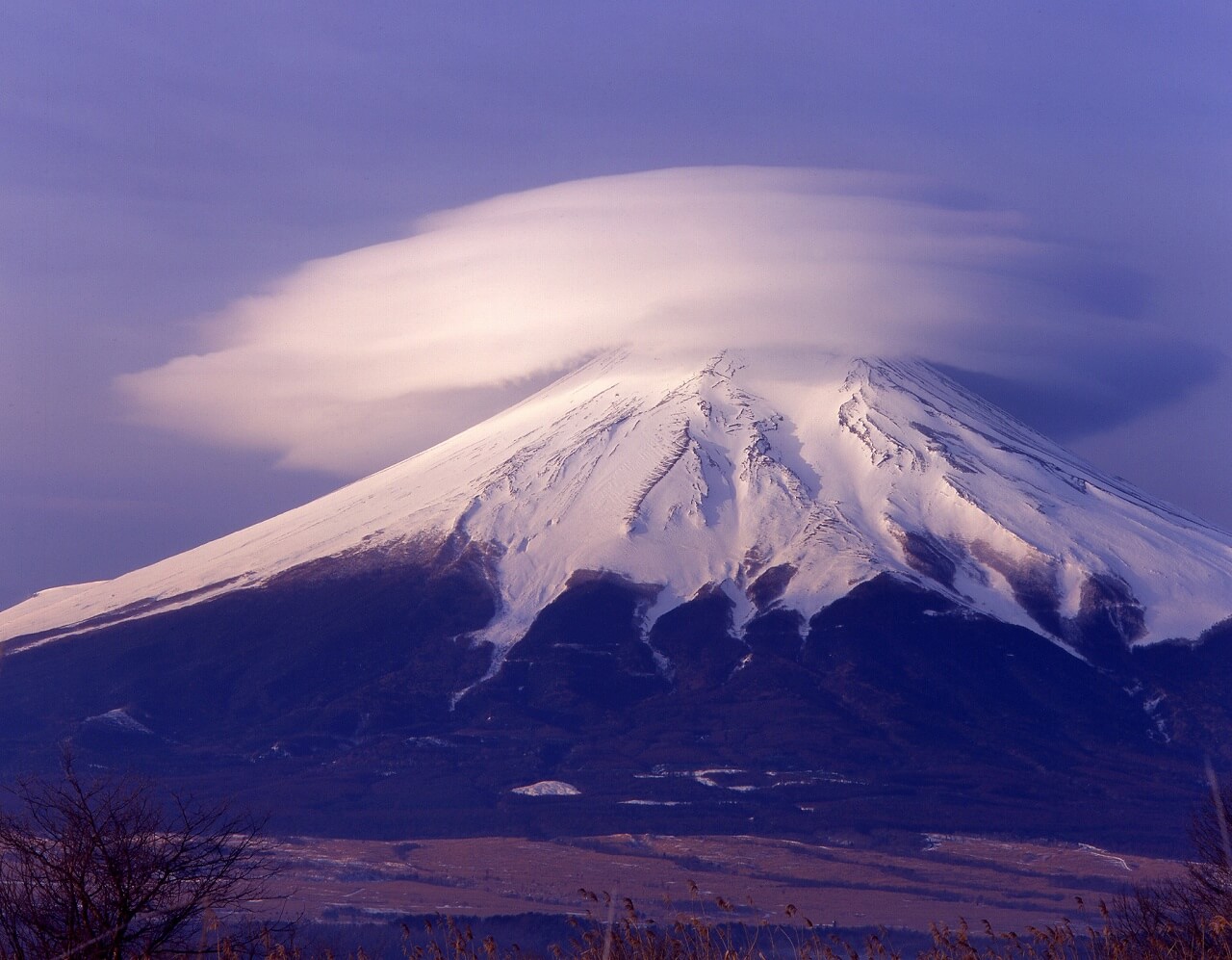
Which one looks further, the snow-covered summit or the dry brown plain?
the snow-covered summit

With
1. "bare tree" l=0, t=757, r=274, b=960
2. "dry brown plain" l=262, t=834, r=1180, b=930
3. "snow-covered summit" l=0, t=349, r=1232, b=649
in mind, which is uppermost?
"snow-covered summit" l=0, t=349, r=1232, b=649

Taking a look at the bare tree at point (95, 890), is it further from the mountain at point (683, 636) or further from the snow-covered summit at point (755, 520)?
the snow-covered summit at point (755, 520)

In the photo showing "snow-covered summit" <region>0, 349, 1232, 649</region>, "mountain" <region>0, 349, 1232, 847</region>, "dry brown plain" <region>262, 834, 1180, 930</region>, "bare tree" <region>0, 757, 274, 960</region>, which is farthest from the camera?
"snow-covered summit" <region>0, 349, 1232, 649</region>

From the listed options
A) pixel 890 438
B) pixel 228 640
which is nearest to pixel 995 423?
pixel 890 438

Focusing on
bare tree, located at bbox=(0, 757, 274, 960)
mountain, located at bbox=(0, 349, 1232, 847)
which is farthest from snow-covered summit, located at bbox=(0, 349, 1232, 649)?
bare tree, located at bbox=(0, 757, 274, 960)

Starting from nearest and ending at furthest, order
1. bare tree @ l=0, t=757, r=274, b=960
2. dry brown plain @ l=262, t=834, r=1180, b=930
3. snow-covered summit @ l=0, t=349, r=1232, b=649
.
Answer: bare tree @ l=0, t=757, r=274, b=960 → dry brown plain @ l=262, t=834, r=1180, b=930 → snow-covered summit @ l=0, t=349, r=1232, b=649

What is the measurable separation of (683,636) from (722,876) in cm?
5644

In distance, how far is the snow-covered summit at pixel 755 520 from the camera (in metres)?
126

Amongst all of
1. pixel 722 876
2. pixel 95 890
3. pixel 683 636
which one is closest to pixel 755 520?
pixel 683 636

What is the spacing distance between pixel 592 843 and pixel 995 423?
333 feet

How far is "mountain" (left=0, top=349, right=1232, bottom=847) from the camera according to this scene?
313ft

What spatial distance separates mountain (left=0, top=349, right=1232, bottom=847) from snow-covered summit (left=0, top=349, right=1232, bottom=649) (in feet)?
1.31

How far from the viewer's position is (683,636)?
393ft

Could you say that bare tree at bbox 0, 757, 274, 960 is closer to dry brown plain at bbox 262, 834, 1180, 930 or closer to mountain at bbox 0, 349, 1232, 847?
dry brown plain at bbox 262, 834, 1180, 930
